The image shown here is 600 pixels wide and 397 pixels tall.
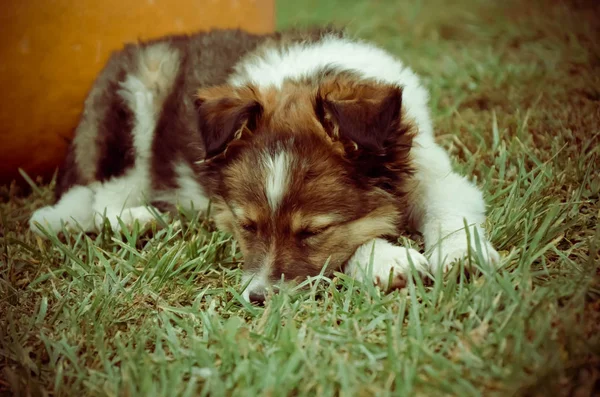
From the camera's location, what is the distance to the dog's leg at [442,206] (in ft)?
9.59

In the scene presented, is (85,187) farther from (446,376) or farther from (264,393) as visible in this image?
(446,376)

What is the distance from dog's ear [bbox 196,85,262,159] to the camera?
2869mm

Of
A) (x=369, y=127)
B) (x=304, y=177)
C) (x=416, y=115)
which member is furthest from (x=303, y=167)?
(x=416, y=115)

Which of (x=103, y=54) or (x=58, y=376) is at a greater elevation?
(x=103, y=54)

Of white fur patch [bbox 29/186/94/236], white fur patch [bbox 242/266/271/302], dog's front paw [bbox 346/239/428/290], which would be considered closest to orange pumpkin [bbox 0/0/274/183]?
white fur patch [bbox 29/186/94/236]

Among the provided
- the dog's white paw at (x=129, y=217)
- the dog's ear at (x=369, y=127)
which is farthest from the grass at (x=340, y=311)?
the dog's ear at (x=369, y=127)

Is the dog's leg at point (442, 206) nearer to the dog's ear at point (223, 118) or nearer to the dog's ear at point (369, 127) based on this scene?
the dog's ear at point (369, 127)

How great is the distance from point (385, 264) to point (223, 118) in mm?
1043

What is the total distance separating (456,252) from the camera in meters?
2.84

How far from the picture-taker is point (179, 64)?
170 inches

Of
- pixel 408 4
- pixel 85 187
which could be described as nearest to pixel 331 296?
pixel 85 187

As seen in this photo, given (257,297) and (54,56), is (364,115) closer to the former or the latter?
(257,297)

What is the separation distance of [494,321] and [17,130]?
3.62 m

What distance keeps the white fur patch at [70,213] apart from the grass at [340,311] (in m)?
0.12
